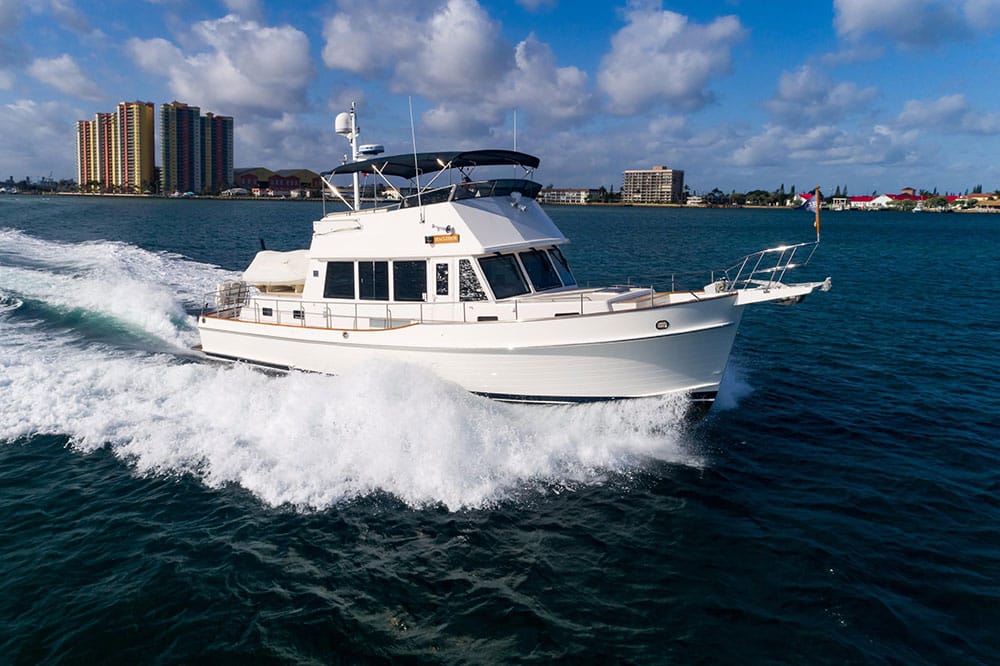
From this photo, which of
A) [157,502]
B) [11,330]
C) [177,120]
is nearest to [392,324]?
[157,502]

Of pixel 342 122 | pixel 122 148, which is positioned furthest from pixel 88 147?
pixel 342 122

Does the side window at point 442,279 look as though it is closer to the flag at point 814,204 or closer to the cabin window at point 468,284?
the cabin window at point 468,284

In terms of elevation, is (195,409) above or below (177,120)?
below

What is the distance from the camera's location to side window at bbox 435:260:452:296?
43.0 feet

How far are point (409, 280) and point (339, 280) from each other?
6.21 ft

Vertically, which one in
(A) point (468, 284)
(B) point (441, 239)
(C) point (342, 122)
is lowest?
(A) point (468, 284)

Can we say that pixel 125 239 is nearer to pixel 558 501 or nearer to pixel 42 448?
pixel 42 448

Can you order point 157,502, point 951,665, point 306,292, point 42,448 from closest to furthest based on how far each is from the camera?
point 951,665
point 157,502
point 42,448
point 306,292

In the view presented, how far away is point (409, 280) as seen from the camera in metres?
A: 13.5

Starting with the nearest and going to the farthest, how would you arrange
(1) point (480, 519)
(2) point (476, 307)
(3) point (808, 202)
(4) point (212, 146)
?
(1) point (480, 519)
(3) point (808, 202)
(2) point (476, 307)
(4) point (212, 146)

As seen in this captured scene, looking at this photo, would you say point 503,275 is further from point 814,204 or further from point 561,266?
point 814,204

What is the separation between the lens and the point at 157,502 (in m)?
9.93

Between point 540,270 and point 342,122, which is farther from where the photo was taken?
point 342,122

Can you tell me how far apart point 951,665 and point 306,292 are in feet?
43.0
